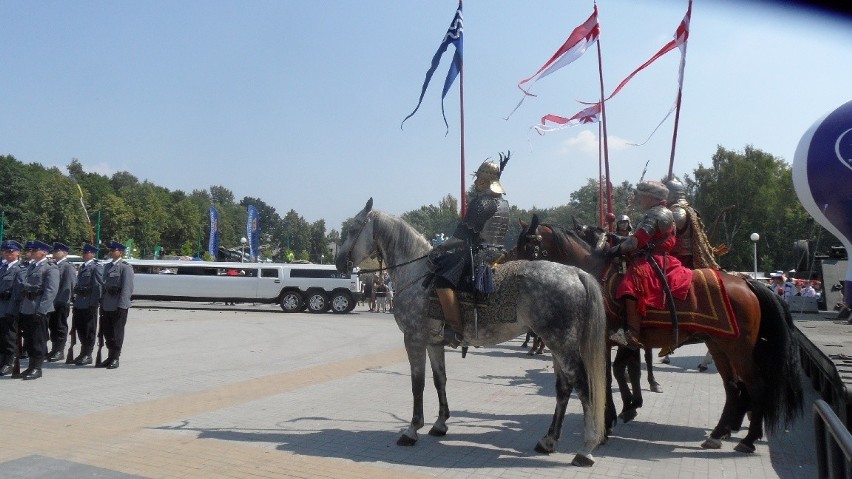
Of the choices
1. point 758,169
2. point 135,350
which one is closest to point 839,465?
point 135,350

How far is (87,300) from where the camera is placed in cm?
1098

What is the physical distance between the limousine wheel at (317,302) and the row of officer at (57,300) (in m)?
16.7

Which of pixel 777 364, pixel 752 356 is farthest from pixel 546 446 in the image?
pixel 777 364

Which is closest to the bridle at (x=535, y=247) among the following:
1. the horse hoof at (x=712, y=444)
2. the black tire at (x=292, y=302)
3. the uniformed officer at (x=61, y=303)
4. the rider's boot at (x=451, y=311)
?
the rider's boot at (x=451, y=311)

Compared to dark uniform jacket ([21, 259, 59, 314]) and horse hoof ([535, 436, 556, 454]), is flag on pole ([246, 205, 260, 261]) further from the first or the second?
horse hoof ([535, 436, 556, 454])

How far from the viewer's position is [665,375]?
11.2m

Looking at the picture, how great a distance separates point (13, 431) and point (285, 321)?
15.7 metres

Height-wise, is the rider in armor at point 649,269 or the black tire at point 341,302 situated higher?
the rider in armor at point 649,269

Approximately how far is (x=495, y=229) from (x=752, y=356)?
2766 mm

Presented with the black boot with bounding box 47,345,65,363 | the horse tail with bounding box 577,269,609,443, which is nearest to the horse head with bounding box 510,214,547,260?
the horse tail with bounding box 577,269,609,443

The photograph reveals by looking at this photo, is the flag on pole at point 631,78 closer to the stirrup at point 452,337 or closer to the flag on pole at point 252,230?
the stirrup at point 452,337

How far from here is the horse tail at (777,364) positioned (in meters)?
6.08

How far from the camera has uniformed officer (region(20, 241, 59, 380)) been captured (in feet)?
31.3

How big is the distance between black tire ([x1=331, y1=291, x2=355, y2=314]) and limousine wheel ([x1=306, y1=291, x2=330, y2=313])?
310 mm
